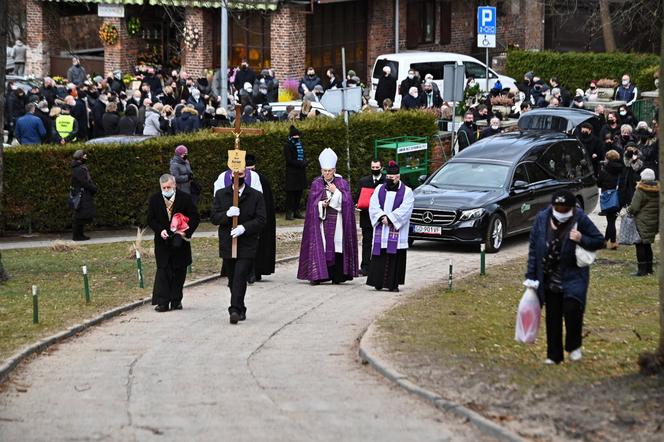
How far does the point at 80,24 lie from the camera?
5328 cm

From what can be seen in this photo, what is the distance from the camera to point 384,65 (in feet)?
142

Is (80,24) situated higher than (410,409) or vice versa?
(80,24)

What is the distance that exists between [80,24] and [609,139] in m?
28.1

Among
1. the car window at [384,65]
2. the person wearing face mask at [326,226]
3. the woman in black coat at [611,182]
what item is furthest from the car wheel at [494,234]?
the car window at [384,65]

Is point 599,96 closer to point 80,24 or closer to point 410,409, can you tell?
point 80,24

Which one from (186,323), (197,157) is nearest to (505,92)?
(197,157)

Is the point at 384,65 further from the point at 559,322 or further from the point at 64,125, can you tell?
the point at 559,322

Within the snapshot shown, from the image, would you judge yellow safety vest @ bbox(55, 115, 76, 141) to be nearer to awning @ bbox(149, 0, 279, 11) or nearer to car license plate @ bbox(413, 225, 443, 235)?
car license plate @ bbox(413, 225, 443, 235)

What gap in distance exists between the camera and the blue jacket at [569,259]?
1280 cm

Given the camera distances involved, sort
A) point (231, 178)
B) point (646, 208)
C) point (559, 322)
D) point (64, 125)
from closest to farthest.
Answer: point (559, 322), point (231, 178), point (646, 208), point (64, 125)

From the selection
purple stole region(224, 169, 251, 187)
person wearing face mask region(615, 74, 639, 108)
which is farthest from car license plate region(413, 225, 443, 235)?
person wearing face mask region(615, 74, 639, 108)

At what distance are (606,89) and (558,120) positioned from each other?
9121mm

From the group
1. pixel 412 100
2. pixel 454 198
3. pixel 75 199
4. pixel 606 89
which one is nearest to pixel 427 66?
pixel 606 89

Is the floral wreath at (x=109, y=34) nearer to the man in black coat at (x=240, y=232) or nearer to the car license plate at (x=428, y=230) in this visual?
the car license plate at (x=428, y=230)
